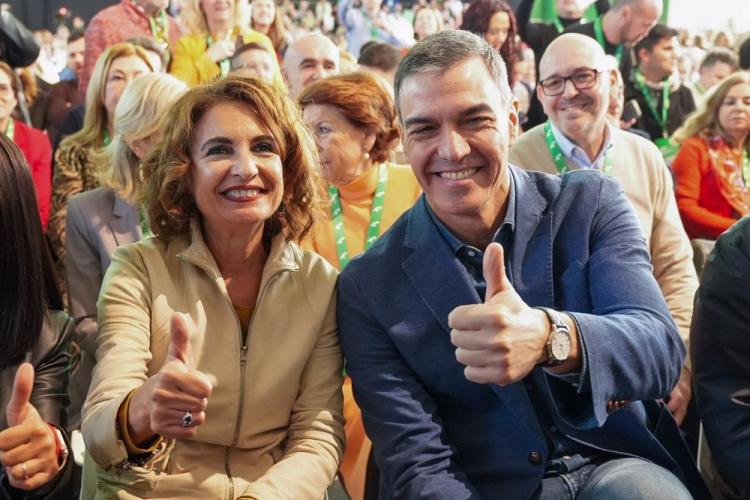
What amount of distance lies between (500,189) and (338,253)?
1029 mm

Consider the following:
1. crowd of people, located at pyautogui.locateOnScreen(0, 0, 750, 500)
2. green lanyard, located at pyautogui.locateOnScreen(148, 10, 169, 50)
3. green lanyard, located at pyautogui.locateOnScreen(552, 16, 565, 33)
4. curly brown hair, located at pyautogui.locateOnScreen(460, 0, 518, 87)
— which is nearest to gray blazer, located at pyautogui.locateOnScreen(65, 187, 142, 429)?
crowd of people, located at pyautogui.locateOnScreen(0, 0, 750, 500)

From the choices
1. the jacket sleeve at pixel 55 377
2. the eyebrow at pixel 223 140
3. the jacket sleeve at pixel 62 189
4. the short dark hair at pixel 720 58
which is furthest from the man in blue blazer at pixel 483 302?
the short dark hair at pixel 720 58

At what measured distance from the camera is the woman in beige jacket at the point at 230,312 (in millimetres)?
2076

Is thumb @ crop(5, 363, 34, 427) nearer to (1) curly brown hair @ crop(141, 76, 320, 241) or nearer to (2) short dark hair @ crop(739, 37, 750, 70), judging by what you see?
(1) curly brown hair @ crop(141, 76, 320, 241)

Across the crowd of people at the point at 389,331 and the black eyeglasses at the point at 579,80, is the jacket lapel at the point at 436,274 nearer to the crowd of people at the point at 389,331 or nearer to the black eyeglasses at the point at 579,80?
the crowd of people at the point at 389,331

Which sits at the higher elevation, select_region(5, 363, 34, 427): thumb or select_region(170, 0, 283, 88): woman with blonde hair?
select_region(170, 0, 283, 88): woman with blonde hair

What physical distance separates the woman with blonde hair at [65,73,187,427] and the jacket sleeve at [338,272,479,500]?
1.32m

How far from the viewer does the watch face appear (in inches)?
67.8

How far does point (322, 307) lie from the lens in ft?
7.30

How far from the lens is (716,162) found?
183 inches

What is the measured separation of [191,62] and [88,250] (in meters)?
2.16

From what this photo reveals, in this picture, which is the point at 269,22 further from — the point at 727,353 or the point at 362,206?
the point at 727,353

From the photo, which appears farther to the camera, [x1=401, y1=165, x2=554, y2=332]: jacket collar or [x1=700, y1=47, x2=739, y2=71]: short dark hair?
[x1=700, y1=47, x2=739, y2=71]: short dark hair

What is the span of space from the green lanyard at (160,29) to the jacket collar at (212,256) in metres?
Result: 3.56
